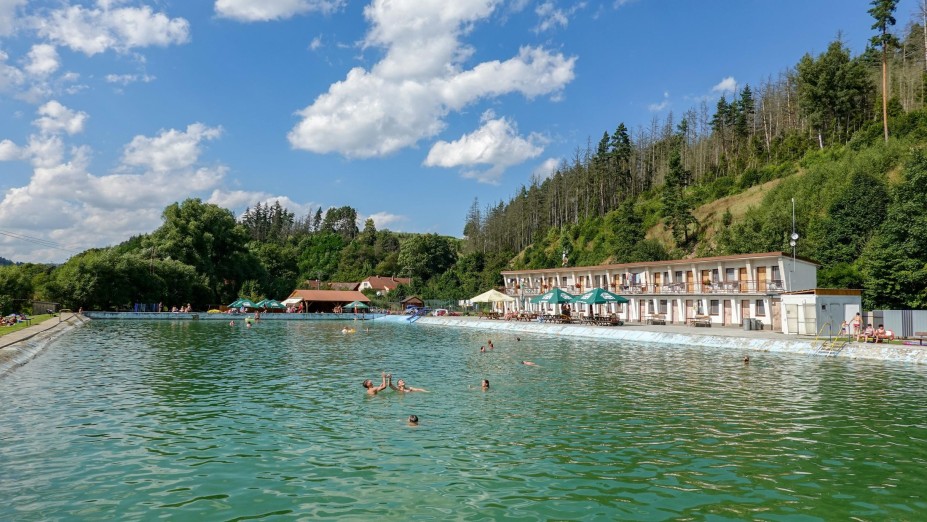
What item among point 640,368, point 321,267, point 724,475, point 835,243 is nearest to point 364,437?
point 724,475

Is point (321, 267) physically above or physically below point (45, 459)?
above

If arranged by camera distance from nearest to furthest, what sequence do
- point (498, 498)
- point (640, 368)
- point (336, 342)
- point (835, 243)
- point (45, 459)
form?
point (498, 498), point (45, 459), point (640, 368), point (336, 342), point (835, 243)

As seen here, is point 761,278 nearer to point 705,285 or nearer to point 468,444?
point 705,285

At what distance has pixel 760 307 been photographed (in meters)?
48.4

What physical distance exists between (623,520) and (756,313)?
45.3 meters

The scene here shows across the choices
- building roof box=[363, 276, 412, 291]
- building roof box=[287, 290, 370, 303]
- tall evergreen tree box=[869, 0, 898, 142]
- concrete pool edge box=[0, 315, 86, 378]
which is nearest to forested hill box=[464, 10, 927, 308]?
tall evergreen tree box=[869, 0, 898, 142]

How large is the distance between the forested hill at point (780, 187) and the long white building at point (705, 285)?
14.2 feet

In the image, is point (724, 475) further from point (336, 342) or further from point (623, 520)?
point (336, 342)

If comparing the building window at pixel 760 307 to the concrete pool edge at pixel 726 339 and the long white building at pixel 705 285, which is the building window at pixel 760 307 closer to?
the long white building at pixel 705 285

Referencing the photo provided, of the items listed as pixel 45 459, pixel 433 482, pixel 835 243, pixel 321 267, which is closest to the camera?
pixel 433 482

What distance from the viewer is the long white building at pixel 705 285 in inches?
1850

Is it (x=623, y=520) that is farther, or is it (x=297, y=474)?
(x=297, y=474)

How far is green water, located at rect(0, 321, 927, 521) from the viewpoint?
973 centimetres

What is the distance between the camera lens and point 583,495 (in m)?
10.2
